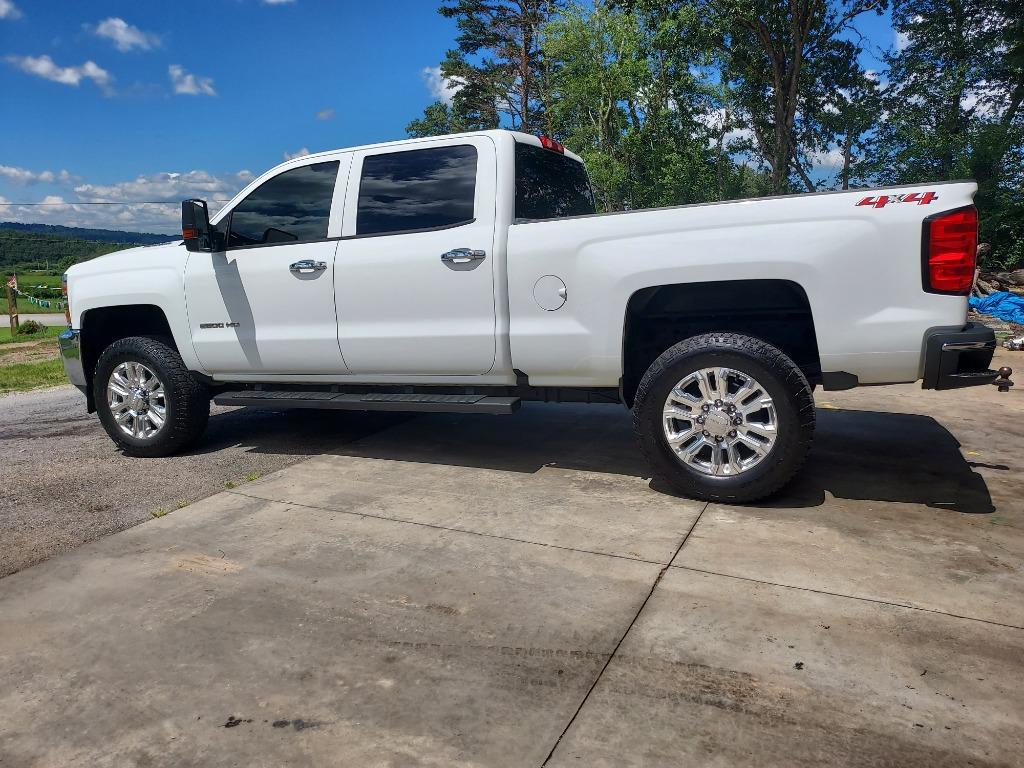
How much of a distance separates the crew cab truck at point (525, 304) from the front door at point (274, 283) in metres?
0.02

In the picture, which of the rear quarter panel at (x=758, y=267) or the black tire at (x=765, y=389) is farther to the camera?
the black tire at (x=765, y=389)

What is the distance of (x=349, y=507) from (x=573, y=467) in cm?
152

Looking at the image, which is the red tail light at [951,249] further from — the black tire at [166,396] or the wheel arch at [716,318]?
the black tire at [166,396]

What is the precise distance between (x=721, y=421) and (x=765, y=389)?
29 cm

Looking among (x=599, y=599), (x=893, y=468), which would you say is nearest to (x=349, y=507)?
(x=599, y=599)

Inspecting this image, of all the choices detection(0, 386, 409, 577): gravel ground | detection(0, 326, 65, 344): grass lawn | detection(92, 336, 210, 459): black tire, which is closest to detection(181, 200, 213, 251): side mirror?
detection(92, 336, 210, 459): black tire

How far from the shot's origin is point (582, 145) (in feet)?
89.8

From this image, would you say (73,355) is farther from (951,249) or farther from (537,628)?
(951,249)

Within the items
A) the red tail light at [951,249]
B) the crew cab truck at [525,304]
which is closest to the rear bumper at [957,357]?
the crew cab truck at [525,304]

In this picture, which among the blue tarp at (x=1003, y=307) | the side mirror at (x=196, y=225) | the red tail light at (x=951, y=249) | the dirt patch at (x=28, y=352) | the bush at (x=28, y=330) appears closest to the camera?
the red tail light at (x=951, y=249)

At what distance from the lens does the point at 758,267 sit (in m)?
3.68

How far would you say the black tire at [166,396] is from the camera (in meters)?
5.30

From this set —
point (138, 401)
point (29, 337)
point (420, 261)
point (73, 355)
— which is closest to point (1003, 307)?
point (420, 261)

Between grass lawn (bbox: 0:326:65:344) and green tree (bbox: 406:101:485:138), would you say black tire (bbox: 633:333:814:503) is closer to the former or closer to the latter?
grass lawn (bbox: 0:326:65:344)
